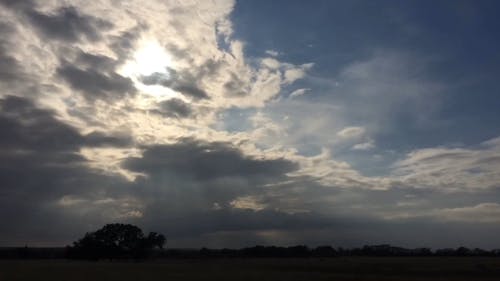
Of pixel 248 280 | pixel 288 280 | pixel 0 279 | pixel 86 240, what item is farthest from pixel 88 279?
pixel 86 240

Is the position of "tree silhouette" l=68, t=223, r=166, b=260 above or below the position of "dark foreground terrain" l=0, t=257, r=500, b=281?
above

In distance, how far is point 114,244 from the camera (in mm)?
174250

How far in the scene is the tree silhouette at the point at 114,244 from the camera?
170 metres

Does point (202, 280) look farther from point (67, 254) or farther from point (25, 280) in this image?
point (67, 254)

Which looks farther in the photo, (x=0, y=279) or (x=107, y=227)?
(x=107, y=227)

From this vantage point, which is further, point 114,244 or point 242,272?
point 114,244

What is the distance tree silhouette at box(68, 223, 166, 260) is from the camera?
170 meters

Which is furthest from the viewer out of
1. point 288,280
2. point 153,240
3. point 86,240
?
point 153,240

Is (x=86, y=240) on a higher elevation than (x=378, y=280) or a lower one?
higher

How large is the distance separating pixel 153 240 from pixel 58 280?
427 ft

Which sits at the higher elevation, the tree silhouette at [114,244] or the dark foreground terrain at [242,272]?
the tree silhouette at [114,244]

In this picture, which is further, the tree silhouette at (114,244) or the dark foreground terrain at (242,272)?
the tree silhouette at (114,244)

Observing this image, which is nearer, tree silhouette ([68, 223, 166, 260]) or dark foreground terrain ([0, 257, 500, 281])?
dark foreground terrain ([0, 257, 500, 281])

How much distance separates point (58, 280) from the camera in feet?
180
